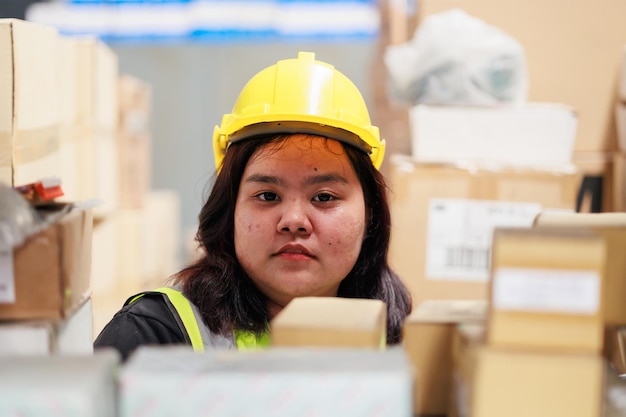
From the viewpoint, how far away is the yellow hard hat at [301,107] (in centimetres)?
207

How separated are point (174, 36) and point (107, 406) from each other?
6424 mm

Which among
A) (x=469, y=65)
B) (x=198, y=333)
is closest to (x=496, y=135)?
(x=469, y=65)

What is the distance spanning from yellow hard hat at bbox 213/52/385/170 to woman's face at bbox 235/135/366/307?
0.05m

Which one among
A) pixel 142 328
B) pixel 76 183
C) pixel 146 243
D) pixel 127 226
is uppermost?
pixel 76 183

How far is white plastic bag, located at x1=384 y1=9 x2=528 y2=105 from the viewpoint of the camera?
10.1 ft

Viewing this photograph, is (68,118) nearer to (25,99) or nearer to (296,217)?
(25,99)

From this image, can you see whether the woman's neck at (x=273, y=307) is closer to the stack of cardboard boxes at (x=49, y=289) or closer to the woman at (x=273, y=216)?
the woman at (x=273, y=216)

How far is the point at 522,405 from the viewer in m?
1.07

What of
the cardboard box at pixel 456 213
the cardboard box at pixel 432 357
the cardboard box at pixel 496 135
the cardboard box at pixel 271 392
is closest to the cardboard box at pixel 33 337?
the cardboard box at pixel 271 392

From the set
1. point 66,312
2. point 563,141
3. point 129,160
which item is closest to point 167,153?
point 129,160

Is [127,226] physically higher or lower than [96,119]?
lower

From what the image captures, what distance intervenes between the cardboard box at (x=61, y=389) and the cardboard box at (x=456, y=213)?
2.01m

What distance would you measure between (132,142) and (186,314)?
10.1 feet

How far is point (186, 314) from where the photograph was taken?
1.95m
